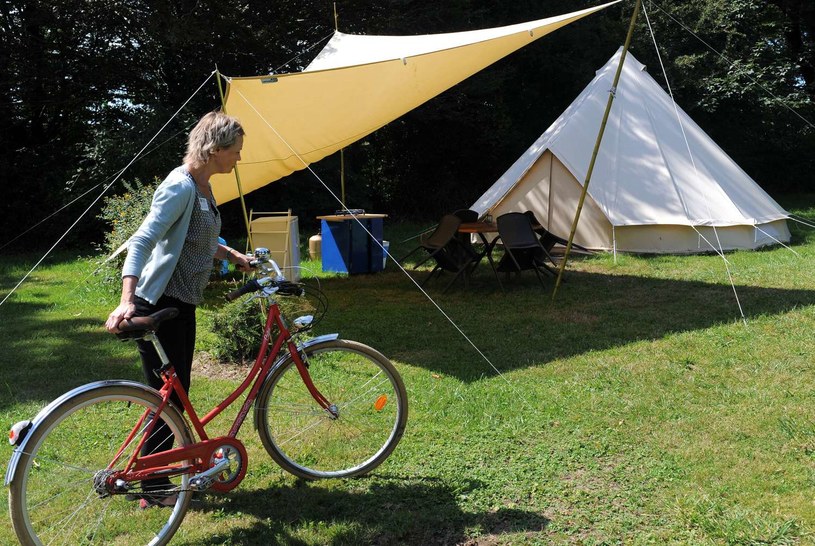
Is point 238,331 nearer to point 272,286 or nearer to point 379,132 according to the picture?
point 272,286

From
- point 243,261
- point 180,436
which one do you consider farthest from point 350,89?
point 180,436

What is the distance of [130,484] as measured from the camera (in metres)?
2.23

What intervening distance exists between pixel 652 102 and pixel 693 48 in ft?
28.1

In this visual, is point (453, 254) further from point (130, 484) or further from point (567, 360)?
point (130, 484)

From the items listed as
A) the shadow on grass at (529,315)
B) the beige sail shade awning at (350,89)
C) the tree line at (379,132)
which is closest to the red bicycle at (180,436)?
the shadow on grass at (529,315)

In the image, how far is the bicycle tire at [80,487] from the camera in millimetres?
2049

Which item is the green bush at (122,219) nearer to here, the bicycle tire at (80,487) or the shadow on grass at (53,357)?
the shadow on grass at (53,357)

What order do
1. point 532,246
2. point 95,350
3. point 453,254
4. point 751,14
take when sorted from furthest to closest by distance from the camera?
point 751,14
point 453,254
point 532,246
point 95,350

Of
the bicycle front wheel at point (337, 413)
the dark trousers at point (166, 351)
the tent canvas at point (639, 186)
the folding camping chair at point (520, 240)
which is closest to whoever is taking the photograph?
the dark trousers at point (166, 351)

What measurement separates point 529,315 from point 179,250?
356 cm

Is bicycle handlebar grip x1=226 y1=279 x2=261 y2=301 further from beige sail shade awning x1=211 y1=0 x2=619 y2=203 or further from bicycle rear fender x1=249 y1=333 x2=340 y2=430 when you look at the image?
beige sail shade awning x1=211 y1=0 x2=619 y2=203

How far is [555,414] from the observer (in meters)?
3.39

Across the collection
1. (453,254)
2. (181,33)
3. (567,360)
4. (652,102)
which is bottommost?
(567,360)

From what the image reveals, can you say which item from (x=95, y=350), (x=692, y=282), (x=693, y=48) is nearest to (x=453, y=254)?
(x=692, y=282)
